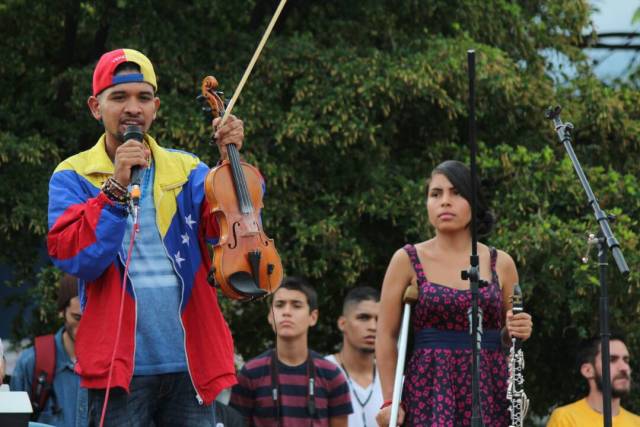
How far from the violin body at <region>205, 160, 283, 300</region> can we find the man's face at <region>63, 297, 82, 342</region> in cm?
316

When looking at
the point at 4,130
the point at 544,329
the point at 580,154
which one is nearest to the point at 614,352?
the point at 544,329

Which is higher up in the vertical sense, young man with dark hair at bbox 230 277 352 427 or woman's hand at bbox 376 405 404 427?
young man with dark hair at bbox 230 277 352 427

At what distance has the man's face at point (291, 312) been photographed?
722 centimetres

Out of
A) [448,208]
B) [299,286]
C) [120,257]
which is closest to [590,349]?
[299,286]

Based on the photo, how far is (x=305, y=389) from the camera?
277 inches

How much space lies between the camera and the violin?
3969 millimetres

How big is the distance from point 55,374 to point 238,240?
3.27 meters

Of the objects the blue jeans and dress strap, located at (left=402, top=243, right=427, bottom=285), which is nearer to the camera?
the blue jeans

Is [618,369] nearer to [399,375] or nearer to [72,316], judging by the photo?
[399,375]

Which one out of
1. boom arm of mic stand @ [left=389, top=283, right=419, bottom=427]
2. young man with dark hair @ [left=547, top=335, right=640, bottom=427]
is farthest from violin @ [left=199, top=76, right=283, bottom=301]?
young man with dark hair @ [left=547, top=335, right=640, bottom=427]

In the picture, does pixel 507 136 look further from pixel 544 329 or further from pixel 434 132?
pixel 544 329

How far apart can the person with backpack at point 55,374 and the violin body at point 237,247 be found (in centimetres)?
287

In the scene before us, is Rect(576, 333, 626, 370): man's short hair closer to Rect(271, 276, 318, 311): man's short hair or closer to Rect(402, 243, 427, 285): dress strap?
Rect(271, 276, 318, 311): man's short hair

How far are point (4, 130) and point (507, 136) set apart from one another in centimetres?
386
